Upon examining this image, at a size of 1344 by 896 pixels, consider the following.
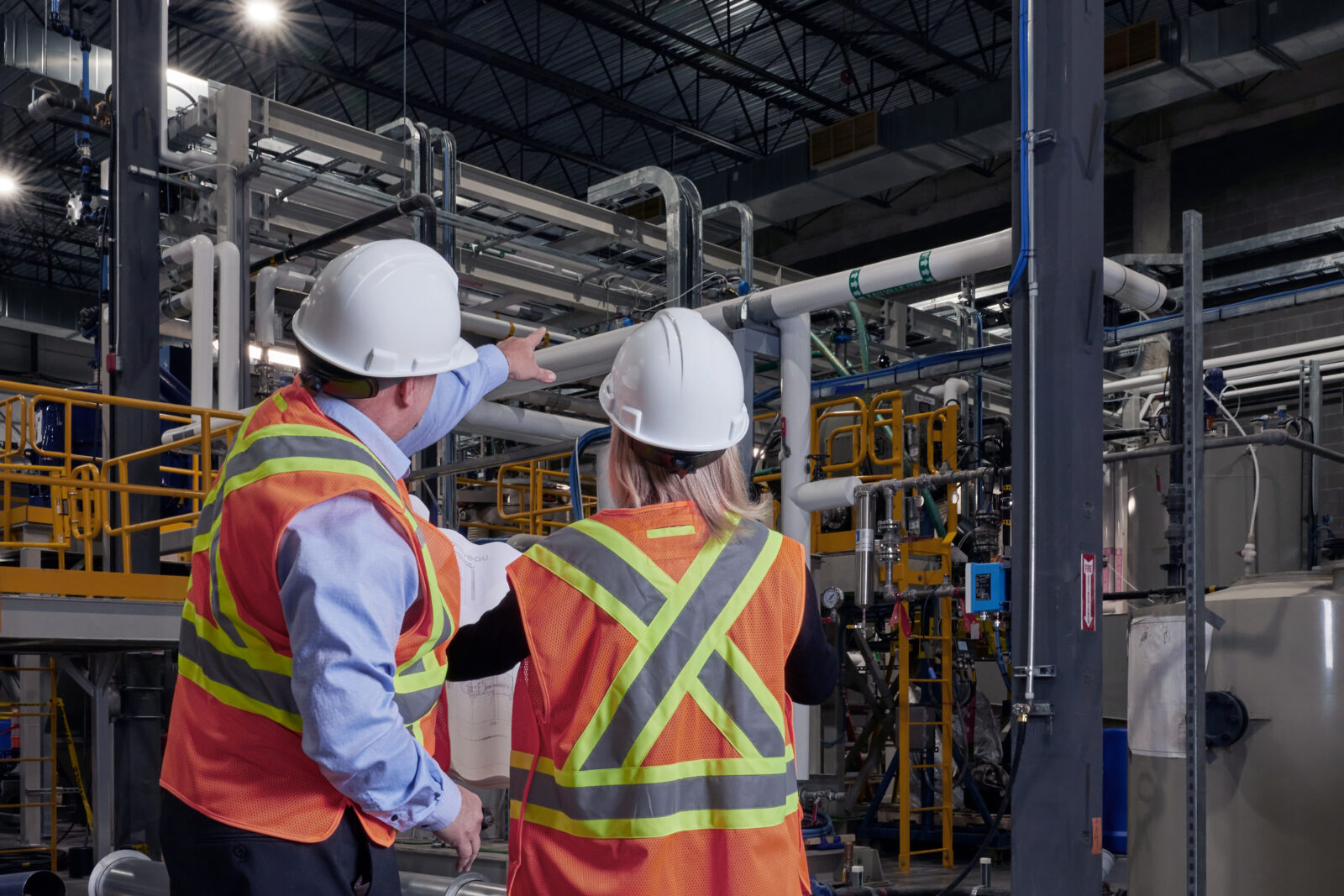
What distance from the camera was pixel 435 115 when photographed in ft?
59.2

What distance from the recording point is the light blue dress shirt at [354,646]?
1.81 meters

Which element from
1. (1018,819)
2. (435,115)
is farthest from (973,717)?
(435,115)

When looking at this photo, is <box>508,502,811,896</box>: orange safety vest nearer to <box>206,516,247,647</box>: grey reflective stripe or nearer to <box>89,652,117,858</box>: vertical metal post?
<box>206,516,247,647</box>: grey reflective stripe

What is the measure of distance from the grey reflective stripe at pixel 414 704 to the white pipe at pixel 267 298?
27.4 ft

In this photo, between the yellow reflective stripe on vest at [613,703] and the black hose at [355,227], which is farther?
the black hose at [355,227]

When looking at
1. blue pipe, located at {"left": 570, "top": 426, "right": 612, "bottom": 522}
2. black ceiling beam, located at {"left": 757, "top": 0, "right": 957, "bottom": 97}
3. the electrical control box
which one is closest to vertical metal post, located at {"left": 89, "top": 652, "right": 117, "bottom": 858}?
blue pipe, located at {"left": 570, "top": 426, "right": 612, "bottom": 522}

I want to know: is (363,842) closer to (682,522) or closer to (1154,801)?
(682,522)

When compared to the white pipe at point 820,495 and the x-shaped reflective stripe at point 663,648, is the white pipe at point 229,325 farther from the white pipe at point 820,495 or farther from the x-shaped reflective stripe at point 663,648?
the x-shaped reflective stripe at point 663,648

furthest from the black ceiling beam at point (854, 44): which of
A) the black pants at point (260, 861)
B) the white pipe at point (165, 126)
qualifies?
the black pants at point (260, 861)

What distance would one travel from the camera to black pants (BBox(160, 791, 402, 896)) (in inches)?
74.8

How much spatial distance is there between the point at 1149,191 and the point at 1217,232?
1131 millimetres

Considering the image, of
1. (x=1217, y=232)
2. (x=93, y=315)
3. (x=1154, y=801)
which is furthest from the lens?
(x=1217, y=232)

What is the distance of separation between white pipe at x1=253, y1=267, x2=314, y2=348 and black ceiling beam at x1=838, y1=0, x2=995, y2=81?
8.20 metres

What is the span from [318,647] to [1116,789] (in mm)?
7381
